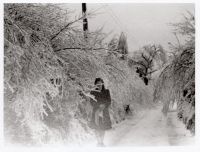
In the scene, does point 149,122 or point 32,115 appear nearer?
point 32,115

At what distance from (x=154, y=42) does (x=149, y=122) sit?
A: 1.13m

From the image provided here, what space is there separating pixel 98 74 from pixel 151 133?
3.83 ft

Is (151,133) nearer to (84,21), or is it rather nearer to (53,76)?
(53,76)

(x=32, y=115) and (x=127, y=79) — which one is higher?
(x=127, y=79)

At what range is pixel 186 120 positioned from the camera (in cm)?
510

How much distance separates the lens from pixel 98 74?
5.36 m

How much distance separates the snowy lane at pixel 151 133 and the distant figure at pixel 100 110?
0.13m

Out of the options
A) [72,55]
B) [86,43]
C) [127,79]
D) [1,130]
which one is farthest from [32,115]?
[127,79]

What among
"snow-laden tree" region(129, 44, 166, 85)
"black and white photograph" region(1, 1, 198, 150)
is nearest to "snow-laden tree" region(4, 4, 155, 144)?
"black and white photograph" region(1, 1, 198, 150)

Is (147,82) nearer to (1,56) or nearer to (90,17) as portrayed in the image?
(90,17)

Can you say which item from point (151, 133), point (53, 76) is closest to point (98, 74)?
point (53, 76)

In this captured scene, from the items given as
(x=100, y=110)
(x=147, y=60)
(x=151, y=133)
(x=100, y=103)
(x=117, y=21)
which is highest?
(x=117, y=21)

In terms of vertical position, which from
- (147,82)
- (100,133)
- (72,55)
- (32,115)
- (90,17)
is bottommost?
(100,133)

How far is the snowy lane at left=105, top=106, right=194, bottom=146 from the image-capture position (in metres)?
4.82
